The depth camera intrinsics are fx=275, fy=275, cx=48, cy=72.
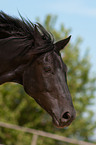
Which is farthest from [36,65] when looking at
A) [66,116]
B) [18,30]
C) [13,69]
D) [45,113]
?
[45,113]

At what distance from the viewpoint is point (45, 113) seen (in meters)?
18.5

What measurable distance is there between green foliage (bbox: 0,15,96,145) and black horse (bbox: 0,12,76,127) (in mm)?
12590

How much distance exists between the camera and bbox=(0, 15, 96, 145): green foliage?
16.1 m

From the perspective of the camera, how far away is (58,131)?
18.8 meters

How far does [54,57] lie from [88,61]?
17.7 metres

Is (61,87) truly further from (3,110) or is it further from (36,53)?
(3,110)

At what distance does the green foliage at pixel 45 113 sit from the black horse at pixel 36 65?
12.6m

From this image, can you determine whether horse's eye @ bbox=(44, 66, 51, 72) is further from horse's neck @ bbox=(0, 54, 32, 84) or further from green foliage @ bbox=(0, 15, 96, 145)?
green foliage @ bbox=(0, 15, 96, 145)

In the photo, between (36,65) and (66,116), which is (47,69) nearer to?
(36,65)

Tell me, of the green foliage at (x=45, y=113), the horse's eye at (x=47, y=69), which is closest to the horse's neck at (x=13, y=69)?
the horse's eye at (x=47, y=69)

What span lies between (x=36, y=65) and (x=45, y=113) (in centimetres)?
1578

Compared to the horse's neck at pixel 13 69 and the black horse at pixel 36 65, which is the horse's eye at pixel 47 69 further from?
the horse's neck at pixel 13 69

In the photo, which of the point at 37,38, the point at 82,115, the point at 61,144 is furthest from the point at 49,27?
the point at 37,38

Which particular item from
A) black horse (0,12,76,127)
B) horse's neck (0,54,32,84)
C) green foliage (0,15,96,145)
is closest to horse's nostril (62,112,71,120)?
black horse (0,12,76,127)
